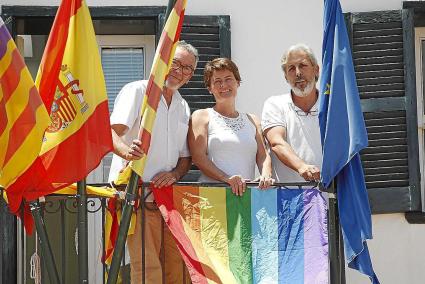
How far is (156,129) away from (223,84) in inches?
23.3

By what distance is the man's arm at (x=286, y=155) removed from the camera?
6805 millimetres

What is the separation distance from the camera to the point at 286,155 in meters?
6.88

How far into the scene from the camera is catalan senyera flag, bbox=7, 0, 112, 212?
257 inches

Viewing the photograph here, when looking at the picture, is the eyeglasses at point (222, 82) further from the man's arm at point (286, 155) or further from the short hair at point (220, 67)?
the man's arm at point (286, 155)

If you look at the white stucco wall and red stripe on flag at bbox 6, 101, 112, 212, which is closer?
red stripe on flag at bbox 6, 101, 112, 212

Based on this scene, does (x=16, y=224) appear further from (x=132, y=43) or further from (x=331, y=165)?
(x=331, y=165)

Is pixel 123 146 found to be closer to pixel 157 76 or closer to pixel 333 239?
pixel 157 76

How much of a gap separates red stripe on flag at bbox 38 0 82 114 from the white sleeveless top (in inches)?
46.7

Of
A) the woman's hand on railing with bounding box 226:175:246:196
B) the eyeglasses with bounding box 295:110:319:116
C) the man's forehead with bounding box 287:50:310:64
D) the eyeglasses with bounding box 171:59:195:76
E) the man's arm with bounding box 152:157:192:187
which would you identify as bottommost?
the woman's hand on railing with bounding box 226:175:246:196

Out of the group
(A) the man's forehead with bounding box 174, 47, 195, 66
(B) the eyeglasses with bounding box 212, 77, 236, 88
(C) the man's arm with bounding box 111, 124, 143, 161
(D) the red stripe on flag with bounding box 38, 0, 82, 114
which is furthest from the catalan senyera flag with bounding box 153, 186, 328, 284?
(D) the red stripe on flag with bounding box 38, 0, 82, 114

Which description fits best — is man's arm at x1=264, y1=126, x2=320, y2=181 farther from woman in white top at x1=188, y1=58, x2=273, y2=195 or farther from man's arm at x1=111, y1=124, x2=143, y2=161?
man's arm at x1=111, y1=124, x2=143, y2=161

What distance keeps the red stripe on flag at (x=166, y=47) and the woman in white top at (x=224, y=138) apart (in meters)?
0.65

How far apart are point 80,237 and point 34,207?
36 cm

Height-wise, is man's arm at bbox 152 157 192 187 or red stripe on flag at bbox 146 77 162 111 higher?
red stripe on flag at bbox 146 77 162 111
